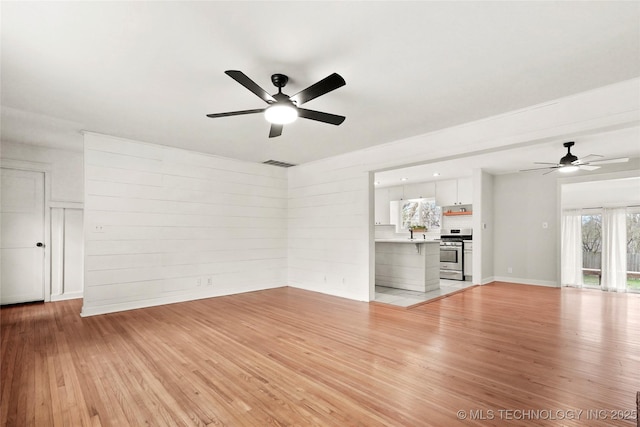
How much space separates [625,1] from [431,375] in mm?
2981

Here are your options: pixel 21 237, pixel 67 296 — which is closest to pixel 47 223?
pixel 21 237

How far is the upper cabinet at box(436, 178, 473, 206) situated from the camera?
8.00 m

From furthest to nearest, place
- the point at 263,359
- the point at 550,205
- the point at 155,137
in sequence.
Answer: the point at 550,205 < the point at 155,137 < the point at 263,359

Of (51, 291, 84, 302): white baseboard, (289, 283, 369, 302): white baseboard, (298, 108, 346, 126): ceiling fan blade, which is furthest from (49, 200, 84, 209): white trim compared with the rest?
(298, 108, 346, 126): ceiling fan blade

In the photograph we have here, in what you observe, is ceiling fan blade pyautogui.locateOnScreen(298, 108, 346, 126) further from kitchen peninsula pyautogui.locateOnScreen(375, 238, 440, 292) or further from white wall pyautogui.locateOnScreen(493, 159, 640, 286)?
white wall pyautogui.locateOnScreen(493, 159, 640, 286)

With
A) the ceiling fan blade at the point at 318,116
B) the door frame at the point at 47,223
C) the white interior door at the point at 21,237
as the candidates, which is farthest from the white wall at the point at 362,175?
the white interior door at the point at 21,237

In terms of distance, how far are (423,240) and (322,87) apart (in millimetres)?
4316

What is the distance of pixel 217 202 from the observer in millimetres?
5965

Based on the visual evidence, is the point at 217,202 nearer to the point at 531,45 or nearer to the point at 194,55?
the point at 194,55

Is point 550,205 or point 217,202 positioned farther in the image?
point 550,205

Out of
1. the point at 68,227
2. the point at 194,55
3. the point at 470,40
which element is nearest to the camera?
the point at 470,40

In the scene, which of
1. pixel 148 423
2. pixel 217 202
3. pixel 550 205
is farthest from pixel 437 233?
pixel 148 423

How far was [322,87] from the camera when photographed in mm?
2434

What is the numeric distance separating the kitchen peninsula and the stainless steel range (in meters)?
1.64
